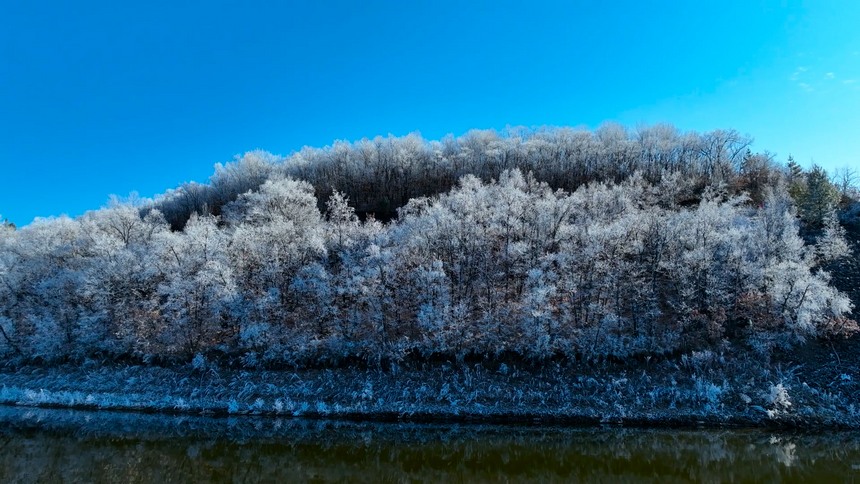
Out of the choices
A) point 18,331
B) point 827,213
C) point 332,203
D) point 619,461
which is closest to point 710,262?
point 619,461

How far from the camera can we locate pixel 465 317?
120 feet

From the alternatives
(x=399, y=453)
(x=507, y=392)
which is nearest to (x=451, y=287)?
(x=507, y=392)

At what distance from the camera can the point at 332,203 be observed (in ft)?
156

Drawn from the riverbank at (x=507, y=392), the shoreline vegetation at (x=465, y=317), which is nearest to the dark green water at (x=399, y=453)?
the riverbank at (x=507, y=392)

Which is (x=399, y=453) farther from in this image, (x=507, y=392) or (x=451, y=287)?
(x=451, y=287)

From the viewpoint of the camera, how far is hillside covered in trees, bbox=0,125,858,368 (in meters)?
33.6

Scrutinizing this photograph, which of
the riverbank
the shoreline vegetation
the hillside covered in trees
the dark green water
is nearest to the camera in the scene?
the dark green water

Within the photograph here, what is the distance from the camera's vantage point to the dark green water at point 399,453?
18750 millimetres

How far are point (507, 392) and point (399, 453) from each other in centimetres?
998

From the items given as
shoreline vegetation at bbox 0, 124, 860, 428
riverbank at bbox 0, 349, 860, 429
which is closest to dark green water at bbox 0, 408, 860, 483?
riverbank at bbox 0, 349, 860, 429

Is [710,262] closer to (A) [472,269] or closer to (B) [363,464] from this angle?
(A) [472,269]

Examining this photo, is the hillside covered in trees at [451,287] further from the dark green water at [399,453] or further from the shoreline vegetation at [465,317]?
the dark green water at [399,453]

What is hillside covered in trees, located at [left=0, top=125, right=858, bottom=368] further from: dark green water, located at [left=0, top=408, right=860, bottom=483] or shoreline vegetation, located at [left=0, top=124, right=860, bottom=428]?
dark green water, located at [left=0, top=408, right=860, bottom=483]

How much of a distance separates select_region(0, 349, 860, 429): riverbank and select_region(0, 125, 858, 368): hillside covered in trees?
173 centimetres
